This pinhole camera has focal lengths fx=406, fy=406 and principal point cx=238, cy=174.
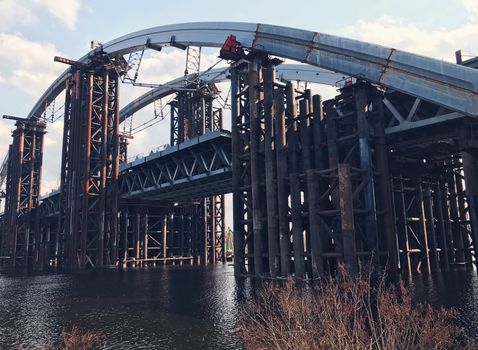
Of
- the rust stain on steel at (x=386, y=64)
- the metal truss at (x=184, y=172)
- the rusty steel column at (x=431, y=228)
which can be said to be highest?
the rust stain on steel at (x=386, y=64)

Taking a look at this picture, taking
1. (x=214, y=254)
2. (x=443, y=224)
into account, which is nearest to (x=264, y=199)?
(x=443, y=224)

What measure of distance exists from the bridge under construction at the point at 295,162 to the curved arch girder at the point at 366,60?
0.09 meters

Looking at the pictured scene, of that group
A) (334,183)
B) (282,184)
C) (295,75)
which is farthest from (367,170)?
(295,75)

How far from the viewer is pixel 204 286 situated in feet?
93.6

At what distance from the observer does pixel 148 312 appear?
1844 cm

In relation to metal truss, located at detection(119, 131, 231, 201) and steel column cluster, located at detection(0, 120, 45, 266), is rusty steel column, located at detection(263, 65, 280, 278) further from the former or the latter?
steel column cluster, located at detection(0, 120, 45, 266)

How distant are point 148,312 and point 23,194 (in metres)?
73.4

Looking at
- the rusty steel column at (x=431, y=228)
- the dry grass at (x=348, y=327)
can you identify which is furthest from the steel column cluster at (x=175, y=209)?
the dry grass at (x=348, y=327)

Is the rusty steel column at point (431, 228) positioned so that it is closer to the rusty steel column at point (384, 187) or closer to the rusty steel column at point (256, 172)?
the rusty steel column at point (384, 187)

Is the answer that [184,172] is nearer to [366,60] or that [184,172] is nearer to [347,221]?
[366,60]

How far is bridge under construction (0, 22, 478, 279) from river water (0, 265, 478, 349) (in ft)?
16.9

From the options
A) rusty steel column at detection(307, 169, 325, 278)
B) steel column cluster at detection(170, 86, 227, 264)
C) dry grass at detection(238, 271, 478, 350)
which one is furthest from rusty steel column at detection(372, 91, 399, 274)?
steel column cluster at detection(170, 86, 227, 264)

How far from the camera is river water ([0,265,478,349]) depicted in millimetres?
13680

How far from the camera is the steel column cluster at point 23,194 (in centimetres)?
7906
